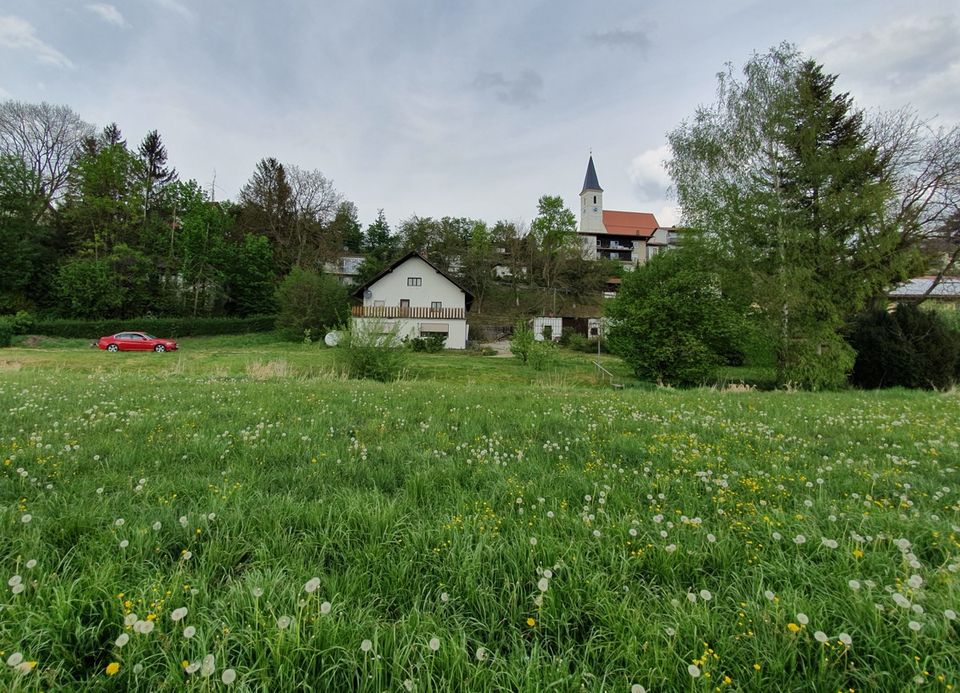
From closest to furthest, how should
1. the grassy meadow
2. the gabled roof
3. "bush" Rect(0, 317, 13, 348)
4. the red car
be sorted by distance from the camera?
the grassy meadow
the red car
"bush" Rect(0, 317, 13, 348)
the gabled roof

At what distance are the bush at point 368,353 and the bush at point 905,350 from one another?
19.4m

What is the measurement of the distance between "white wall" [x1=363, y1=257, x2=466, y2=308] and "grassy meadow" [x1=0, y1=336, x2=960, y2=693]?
104 feet

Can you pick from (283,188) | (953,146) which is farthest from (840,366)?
(283,188)

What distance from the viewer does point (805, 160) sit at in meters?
16.0

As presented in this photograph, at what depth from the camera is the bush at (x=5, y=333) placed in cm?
2759

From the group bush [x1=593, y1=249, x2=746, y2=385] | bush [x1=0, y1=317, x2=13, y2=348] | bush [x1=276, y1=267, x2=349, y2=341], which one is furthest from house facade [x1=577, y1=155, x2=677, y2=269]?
bush [x1=0, y1=317, x2=13, y2=348]

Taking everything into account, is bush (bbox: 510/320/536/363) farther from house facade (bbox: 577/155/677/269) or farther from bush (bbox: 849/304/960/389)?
house facade (bbox: 577/155/677/269)

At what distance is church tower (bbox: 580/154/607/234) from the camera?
73.8m

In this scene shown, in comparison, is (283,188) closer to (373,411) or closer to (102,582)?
(373,411)

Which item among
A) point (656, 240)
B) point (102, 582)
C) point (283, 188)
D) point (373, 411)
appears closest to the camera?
point (102, 582)

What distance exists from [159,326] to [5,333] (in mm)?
8499

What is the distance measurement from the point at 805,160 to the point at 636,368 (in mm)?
10747

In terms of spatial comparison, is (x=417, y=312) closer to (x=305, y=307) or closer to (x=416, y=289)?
(x=416, y=289)

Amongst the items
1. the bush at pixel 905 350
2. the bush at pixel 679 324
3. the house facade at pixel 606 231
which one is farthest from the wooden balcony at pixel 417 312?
the house facade at pixel 606 231
